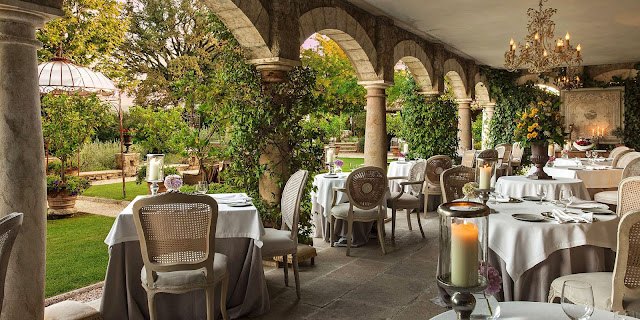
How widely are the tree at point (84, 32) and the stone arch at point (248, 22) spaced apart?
4405mm

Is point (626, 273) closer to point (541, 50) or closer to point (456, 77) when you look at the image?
point (541, 50)

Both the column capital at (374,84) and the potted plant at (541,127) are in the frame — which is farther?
the column capital at (374,84)

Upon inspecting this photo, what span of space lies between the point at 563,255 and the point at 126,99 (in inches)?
748

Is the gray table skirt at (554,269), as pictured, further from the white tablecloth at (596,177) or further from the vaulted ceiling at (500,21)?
the vaulted ceiling at (500,21)

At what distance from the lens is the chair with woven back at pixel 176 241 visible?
2.76 meters

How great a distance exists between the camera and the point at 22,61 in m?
2.63

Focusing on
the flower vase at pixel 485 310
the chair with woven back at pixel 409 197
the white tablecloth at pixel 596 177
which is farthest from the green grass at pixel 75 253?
the white tablecloth at pixel 596 177

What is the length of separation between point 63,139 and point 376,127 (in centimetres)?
508

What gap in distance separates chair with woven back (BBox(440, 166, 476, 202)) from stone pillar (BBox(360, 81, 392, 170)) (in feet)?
9.38

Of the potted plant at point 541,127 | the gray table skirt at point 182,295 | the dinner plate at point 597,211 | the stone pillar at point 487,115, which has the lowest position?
the gray table skirt at point 182,295

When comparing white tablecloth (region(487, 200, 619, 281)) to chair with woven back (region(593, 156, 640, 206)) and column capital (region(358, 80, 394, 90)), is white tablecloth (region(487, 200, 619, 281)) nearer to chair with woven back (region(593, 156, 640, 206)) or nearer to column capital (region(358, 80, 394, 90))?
chair with woven back (region(593, 156, 640, 206))

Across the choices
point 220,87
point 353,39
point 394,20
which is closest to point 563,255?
point 220,87

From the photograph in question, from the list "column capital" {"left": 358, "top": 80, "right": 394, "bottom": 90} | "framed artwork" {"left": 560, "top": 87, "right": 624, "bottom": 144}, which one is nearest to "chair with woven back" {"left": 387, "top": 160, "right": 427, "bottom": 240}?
"column capital" {"left": 358, "top": 80, "right": 394, "bottom": 90}

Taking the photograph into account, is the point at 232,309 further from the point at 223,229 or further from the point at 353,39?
the point at 353,39
